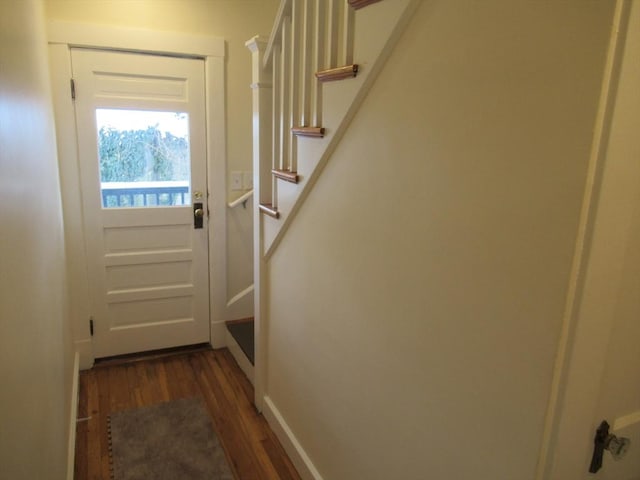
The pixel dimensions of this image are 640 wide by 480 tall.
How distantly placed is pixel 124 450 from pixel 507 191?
2.16 metres

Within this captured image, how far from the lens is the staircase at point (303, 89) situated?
50.5 inches

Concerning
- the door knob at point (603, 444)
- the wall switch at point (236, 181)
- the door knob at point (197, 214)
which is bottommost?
the door knob at point (603, 444)

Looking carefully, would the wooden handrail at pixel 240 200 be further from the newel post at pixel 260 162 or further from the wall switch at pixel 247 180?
the newel post at pixel 260 162

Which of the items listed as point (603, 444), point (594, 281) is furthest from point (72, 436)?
point (594, 281)

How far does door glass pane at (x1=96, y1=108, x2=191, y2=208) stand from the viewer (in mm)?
2762

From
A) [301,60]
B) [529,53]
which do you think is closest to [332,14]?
[301,60]

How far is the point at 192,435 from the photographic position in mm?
2295

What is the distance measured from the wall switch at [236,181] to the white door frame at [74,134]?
0.21 feet

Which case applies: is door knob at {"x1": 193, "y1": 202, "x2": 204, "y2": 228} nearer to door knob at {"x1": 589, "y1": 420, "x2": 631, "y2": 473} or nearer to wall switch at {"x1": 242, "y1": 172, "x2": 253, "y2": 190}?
wall switch at {"x1": 242, "y1": 172, "x2": 253, "y2": 190}

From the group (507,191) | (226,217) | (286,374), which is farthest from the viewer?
(226,217)

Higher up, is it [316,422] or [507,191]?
[507,191]

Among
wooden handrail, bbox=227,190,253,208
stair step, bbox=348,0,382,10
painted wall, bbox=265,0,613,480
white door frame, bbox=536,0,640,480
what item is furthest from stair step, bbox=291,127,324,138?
wooden handrail, bbox=227,190,253,208


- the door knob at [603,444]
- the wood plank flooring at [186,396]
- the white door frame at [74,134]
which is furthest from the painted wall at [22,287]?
the white door frame at [74,134]

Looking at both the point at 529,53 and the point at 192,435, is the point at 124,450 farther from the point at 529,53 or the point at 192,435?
the point at 529,53
